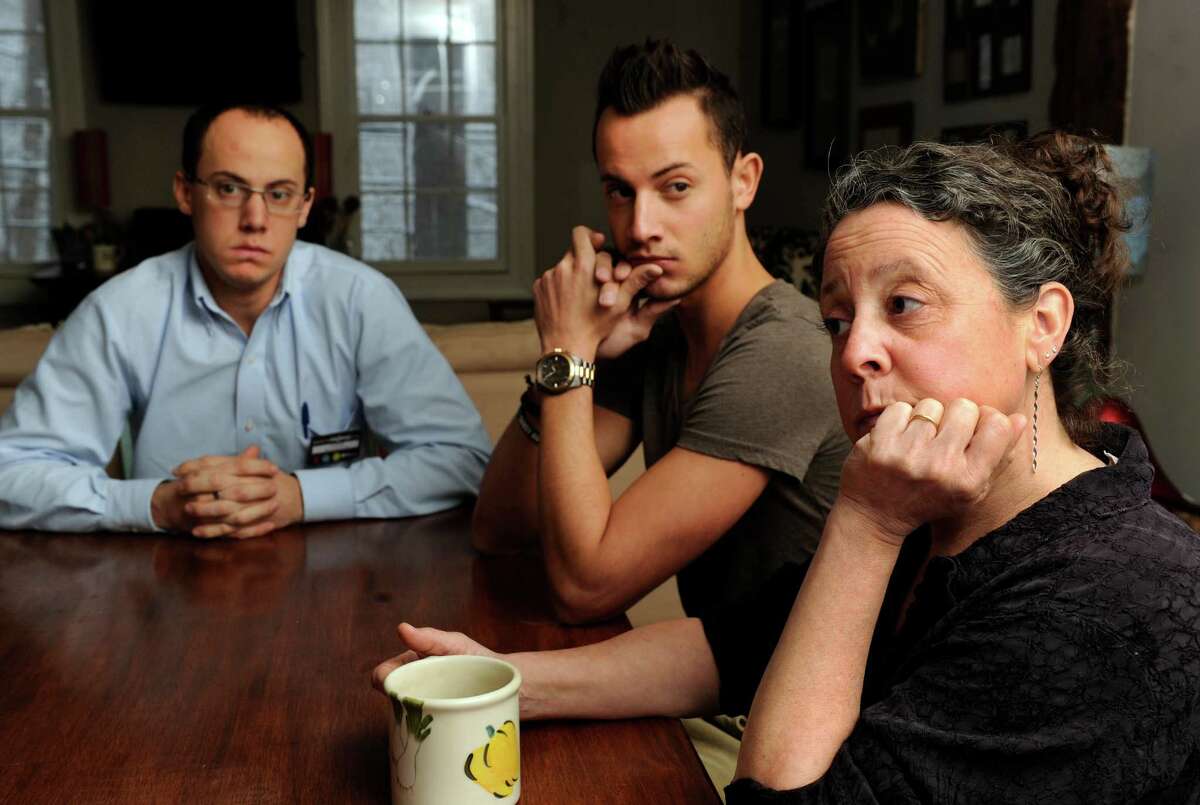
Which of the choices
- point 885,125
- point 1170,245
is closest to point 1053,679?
point 1170,245

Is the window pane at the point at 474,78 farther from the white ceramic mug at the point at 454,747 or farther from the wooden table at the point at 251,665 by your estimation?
the white ceramic mug at the point at 454,747

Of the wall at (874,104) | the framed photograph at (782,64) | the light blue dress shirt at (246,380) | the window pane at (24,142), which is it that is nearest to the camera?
the light blue dress shirt at (246,380)

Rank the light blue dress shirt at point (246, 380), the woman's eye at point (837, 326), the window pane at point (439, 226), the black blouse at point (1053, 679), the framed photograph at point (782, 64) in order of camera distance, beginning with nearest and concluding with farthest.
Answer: the black blouse at point (1053, 679) < the woman's eye at point (837, 326) < the light blue dress shirt at point (246, 380) < the framed photograph at point (782, 64) < the window pane at point (439, 226)

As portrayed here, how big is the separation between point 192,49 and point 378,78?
3.68 ft

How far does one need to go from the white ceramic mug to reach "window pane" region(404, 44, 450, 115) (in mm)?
6558

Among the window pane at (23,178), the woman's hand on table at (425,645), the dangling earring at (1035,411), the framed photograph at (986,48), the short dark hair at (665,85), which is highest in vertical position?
the framed photograph at (986,48)

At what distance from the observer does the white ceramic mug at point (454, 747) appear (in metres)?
0.86

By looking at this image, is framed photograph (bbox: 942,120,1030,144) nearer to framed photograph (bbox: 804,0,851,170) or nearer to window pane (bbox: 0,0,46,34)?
framed photograph (bbox: 804,0,851,170)

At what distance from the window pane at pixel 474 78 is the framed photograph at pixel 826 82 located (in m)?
2.07

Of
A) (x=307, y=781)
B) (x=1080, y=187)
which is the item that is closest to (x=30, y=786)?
(x=307, y=781)

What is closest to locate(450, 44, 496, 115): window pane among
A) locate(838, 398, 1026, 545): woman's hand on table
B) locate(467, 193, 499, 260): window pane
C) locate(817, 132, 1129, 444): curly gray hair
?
locate(467, 193, 499, 260): window pane

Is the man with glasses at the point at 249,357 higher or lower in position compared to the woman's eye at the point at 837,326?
lower

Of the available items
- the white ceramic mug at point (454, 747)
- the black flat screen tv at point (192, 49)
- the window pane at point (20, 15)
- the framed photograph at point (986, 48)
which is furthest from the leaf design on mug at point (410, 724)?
the window pane at point (20, 15)

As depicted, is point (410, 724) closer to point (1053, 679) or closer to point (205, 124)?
point (1053, 679)
